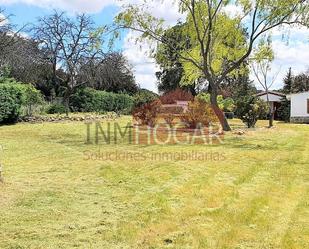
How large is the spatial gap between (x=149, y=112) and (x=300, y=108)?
20.1 m

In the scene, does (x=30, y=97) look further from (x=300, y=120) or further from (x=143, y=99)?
(x=300, y=120)

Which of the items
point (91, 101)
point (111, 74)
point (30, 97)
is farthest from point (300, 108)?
point (30, 97)

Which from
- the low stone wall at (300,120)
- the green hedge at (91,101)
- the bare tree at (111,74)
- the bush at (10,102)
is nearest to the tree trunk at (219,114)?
the bush at (10,102)

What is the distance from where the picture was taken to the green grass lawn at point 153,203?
15.3 ft

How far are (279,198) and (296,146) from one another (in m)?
7.88

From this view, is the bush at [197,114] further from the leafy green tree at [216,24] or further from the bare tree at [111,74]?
the bare tree at [111,74]

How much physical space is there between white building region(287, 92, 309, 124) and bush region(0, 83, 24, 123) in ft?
78.2

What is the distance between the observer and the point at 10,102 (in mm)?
21688

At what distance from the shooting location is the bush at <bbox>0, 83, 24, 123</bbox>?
2127cm

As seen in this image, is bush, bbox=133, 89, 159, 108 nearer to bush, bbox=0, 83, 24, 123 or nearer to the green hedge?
bush, bbox=0, 83, 24, 123

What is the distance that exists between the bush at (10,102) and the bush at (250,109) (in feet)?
41.5

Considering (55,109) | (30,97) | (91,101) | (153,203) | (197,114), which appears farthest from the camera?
(91,101)

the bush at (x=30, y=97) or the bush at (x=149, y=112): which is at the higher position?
the bush at (x=30, y=97)

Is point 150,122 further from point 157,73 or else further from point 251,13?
point 157,73
